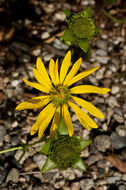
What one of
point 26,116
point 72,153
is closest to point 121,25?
point 26,116

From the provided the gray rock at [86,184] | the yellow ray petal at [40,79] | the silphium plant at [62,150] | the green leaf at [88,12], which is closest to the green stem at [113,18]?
the green leaf at [88,12]

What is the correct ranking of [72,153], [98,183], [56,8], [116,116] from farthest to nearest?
[56,8] < [116,116] < [98,183] < [72,153]

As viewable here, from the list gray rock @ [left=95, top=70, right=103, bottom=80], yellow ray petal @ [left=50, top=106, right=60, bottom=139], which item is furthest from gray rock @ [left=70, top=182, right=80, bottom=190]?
gray rock @ [left=95, top=70, right=103, bottom=80]

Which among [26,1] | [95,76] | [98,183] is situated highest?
[26,1]

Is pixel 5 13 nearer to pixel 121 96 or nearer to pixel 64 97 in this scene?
pixel 64 97

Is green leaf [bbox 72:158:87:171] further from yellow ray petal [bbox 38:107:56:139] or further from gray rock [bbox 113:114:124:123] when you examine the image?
gray rock [bbox 113:114:124:123]

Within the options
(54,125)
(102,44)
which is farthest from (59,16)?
(54,125)

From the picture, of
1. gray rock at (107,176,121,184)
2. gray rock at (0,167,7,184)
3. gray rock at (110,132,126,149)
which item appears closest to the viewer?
gray rock at (0,167,7,184)

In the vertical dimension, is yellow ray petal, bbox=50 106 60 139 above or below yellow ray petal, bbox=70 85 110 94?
below
